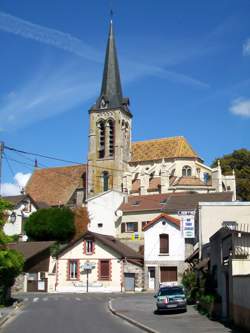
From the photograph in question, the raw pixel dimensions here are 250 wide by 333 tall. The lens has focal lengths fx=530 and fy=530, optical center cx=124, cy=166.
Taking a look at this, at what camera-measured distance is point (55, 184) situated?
298 feet

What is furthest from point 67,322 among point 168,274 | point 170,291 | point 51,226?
point 51,226

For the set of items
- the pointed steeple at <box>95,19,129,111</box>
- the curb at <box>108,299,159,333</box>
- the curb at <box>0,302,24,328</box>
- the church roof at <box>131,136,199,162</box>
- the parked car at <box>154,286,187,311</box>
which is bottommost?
the curb at <box>0,302,24,328</box>

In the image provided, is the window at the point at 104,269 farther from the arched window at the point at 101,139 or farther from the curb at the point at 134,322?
the arched window at the point at 101,139

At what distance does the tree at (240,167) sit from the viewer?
7531cm

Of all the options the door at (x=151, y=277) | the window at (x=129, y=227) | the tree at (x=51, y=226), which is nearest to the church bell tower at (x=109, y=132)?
the window at (x=129, y=227)

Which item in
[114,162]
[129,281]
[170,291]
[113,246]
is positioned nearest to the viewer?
[170,291]

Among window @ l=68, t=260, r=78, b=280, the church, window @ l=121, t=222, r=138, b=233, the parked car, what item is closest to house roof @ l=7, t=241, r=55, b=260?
window @ l=68, t=260, r=78, b=280

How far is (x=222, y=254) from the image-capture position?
75.5ft

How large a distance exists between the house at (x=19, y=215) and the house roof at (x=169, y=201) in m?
13.4

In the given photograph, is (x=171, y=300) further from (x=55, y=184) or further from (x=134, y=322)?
(x=55, y=184)

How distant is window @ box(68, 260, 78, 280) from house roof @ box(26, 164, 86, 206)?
31840 millimetres

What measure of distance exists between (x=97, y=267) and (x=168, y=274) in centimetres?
725

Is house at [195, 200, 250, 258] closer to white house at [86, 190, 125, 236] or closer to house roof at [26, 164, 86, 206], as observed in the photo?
white house at [86, 190, 125, 236]

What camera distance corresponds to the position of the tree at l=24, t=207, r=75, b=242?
64062 mm
